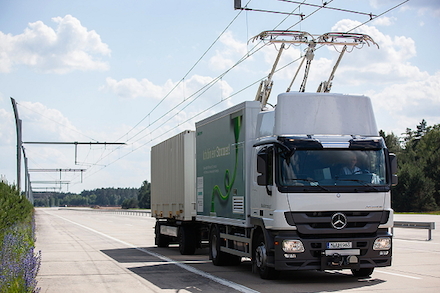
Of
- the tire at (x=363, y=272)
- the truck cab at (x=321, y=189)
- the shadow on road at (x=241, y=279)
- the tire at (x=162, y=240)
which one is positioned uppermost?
the truck cab at (x=321, y=189)

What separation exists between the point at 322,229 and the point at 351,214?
2.14 ft

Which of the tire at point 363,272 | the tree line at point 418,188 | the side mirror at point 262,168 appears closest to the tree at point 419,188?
the tree line at point 418,188

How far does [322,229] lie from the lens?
11820mm

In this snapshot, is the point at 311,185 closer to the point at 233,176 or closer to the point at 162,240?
the point at 233,176

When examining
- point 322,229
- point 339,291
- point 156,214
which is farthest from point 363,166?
point 156,214

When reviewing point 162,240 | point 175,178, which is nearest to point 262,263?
point 175,178

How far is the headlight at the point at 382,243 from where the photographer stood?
12.0 m

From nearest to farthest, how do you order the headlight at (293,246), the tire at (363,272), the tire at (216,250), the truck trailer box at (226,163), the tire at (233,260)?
the headlight at (293,246) → the tire at (363,272) → the truck trailer box at (226,163) → the tire at (216,250) → the tire at (233,260)

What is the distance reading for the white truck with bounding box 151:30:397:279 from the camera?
38.6 ft

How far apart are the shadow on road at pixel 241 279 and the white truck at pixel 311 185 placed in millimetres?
367

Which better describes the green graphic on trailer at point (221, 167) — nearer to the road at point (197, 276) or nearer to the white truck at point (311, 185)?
the white truck at point (311, 185)

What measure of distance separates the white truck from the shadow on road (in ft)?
1.20

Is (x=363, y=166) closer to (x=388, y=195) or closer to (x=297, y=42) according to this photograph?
(x=388, y=195)

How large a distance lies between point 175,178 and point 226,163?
583 cm
